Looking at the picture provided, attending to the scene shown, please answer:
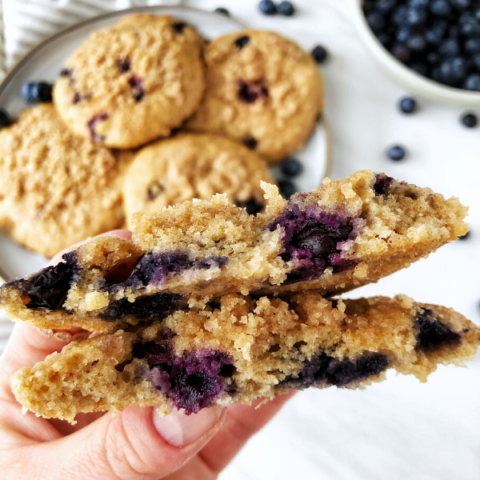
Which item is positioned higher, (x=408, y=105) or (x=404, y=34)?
(x=404, y=34)

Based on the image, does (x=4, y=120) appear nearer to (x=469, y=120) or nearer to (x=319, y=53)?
(x=319, y=53)

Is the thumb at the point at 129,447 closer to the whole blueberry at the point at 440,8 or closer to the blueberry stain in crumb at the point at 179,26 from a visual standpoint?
the blueberry stain in crumb at the point at 179,26

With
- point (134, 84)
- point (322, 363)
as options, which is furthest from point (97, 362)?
point (134, 84)

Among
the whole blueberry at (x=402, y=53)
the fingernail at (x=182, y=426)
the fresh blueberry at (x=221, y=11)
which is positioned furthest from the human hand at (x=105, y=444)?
the whole blueberry at (x=402, y=53)

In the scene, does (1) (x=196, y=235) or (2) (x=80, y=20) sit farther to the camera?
(2) (x=80, y=20)

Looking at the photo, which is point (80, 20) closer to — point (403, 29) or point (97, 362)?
point (403, 29)

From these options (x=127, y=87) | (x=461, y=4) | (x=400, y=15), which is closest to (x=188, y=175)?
(x=127, y=87)
